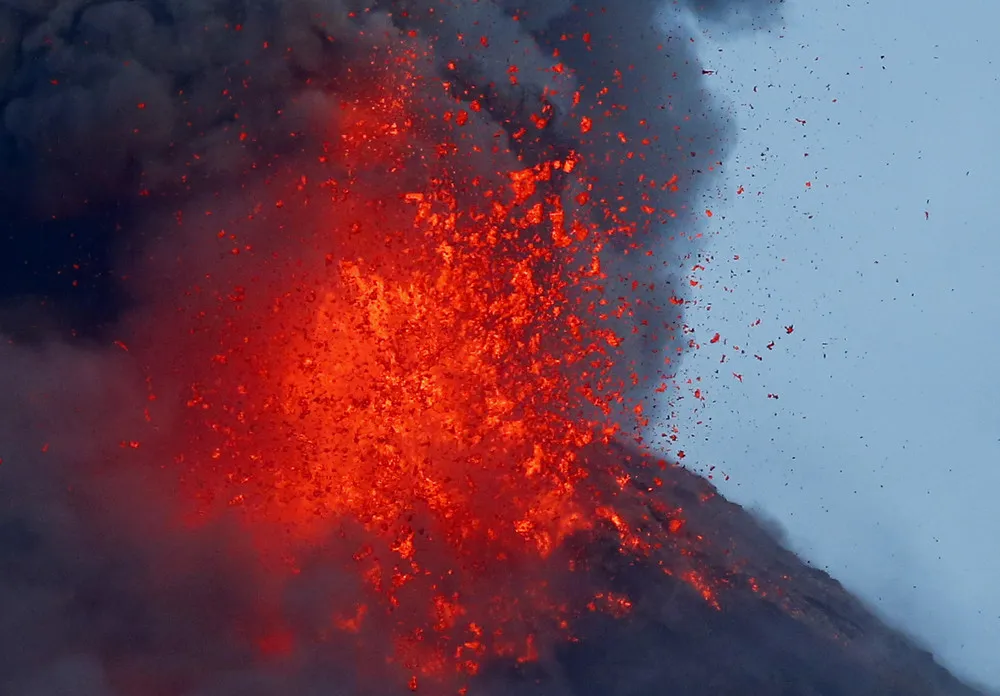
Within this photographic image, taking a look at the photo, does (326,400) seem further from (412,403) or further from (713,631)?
(713,631)

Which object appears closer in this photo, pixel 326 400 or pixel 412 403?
pixel 326 400

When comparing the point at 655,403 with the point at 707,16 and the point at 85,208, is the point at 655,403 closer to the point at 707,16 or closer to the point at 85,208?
A: the point at 707,16

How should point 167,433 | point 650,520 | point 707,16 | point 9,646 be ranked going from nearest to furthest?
point 9,646 < point 167,433 < point 650,520 < point 707,16

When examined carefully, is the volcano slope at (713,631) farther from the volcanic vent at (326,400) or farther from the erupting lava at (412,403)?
the erupting lava at (412,403)

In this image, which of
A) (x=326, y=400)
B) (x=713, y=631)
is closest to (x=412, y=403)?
(x=326, y=400)

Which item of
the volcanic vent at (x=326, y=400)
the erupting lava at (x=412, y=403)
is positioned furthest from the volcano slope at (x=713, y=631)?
the erupting lava at (x=412, y=403)

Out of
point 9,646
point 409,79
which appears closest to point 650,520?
point 409,79

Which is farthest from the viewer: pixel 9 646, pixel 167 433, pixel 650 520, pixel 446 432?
pixel 650 520
